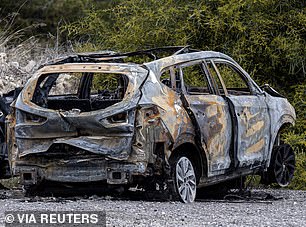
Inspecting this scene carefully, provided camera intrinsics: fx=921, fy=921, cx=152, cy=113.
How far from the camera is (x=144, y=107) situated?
32.9 ft

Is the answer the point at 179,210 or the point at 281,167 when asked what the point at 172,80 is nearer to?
the point at 179,210

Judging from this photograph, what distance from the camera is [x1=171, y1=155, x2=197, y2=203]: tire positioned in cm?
1039

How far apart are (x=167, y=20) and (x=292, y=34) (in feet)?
7.54

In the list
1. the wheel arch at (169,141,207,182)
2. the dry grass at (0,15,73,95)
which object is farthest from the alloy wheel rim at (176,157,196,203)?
the dry grass at (0,15,73,95)

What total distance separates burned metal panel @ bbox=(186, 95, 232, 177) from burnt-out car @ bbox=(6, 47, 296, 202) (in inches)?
0.5

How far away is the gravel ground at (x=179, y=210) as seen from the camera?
879 centimetres

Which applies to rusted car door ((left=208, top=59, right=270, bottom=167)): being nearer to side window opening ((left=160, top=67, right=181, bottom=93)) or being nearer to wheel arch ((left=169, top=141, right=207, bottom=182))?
wheel arch ((left=169, top=141, right=207, bottom=182))

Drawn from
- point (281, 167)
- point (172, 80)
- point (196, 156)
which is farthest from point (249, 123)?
point (281, 167)

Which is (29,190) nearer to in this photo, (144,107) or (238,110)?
(144,107)

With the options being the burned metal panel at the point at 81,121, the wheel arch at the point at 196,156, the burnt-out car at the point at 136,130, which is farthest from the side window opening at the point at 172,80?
the wheel arch at the point at 196,156

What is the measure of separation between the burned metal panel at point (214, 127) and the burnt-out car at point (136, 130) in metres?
0.01

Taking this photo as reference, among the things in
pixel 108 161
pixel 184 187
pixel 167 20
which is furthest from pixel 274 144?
pixel 167 20

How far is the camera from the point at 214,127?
1094cm

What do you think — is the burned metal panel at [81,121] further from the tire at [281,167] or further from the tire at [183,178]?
the tire at [281,167]
